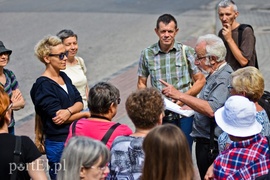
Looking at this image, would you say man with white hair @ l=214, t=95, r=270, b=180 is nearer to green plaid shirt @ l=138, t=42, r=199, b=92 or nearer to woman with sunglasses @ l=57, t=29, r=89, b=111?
green plaid shirt @ l=138, t=42, r=199, b=92

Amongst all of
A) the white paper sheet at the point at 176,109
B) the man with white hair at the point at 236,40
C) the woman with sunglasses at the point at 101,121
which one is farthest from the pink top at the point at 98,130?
the man with white hair at the point at 236,40

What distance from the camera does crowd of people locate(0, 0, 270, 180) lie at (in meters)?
4.12

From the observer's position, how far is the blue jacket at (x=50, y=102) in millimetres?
6207

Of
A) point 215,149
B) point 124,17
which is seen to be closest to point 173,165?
point 215,149

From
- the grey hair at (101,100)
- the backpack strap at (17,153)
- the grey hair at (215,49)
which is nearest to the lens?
the backpack strap at (17,153)

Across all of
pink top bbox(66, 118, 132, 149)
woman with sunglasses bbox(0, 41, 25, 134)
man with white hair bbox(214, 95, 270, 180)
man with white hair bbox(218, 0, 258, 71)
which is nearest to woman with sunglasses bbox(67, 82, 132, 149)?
pink top bbox(66, 118, 132, 149)

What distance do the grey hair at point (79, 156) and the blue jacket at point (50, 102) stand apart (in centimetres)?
206

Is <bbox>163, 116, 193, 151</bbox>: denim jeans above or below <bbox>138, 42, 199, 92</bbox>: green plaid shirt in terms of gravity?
below

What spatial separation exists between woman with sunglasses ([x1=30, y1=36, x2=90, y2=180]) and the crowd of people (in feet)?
0.03

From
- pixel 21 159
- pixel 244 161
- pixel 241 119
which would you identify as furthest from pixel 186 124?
pixel 21 159

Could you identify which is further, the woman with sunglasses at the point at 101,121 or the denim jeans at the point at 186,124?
the denim jeans at the point at 186,124

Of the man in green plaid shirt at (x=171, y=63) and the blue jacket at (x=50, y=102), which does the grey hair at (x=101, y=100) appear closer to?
the blue jacket at (x=50, y=102)

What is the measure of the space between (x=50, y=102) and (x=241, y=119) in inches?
84.4

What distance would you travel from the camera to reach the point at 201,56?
6.08m
